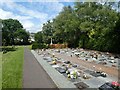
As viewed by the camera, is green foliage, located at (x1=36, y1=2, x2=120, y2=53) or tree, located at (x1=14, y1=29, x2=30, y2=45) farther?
tree, located at (x1=14, y1=29, x2=30, y2=45)

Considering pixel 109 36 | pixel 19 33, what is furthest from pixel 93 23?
pixel 19 33

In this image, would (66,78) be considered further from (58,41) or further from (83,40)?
(58,41)

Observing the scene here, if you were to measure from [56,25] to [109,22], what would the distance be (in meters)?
14.2

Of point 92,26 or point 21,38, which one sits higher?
point 92,26

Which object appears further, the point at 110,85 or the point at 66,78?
the point at 66,78

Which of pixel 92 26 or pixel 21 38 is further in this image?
pixel 21 38

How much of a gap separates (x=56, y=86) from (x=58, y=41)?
35955 millimetres

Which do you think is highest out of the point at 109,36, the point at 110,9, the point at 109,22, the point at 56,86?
the point at 110,9

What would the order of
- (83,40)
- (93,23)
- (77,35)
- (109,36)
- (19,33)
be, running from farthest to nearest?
(19,33) < (77,35) < (83,40) < (93,23) < (109,36)

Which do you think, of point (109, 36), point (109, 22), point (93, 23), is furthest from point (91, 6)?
point (109, 36)

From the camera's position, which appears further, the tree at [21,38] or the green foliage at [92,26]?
the tree at [21,38]

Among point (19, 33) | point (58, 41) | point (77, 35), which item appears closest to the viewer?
point (77, 35)

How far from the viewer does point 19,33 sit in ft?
203

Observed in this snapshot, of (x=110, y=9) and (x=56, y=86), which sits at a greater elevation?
(x=110, y=9)
